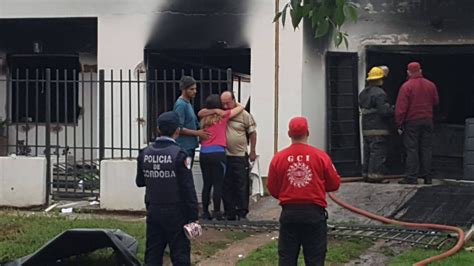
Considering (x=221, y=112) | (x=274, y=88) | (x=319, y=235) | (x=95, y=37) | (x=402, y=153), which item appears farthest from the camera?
(x=95, y=37)

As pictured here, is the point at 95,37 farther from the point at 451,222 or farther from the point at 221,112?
the point at 451,222

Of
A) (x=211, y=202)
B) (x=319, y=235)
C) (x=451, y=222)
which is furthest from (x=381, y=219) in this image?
(x=319, y=235)

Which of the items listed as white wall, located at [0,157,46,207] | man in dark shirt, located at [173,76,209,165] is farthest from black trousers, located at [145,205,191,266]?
white wall, located at [0,157,46,207]

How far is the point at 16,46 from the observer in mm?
16125

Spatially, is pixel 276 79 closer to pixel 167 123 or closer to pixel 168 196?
pixel 167 123

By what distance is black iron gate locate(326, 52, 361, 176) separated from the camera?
1372 centimetres

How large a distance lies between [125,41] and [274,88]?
2.73 meters

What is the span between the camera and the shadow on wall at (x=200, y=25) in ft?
44.3

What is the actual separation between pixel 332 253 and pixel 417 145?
185 inches

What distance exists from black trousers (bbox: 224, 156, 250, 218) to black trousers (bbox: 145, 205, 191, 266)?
3195 mm

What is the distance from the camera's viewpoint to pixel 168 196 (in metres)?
7.01

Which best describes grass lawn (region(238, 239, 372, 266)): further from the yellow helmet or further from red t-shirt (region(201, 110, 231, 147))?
the yellow helmet

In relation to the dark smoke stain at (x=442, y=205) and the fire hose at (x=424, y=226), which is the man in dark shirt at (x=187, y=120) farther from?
the dark smoke stain at (x=442, y=205)

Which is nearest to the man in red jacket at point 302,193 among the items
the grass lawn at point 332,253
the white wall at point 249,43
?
the grass lawn at point 332,253
